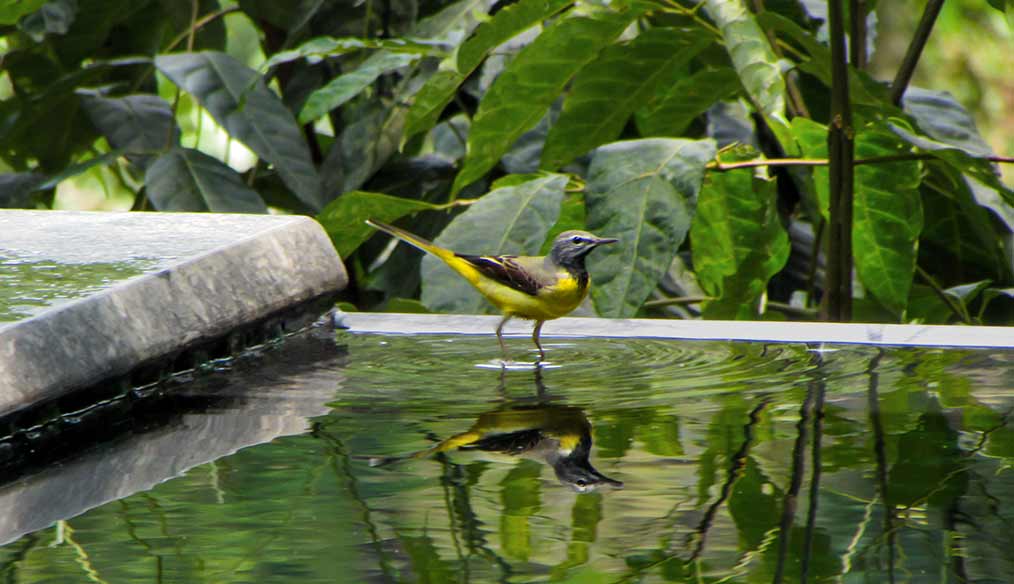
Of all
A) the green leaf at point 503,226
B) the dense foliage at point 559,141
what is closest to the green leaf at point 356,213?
the dense foliage at point 559,141

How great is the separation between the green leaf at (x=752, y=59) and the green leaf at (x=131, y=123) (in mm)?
1509

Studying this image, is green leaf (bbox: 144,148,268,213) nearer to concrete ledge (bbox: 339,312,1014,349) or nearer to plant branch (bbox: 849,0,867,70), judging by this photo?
concrete ledge (bbox: 339,312,1014,349)

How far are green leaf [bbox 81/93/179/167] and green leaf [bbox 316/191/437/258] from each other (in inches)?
35.5

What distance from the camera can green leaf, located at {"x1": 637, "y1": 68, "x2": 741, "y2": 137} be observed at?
248 cm

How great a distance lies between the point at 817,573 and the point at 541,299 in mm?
1207

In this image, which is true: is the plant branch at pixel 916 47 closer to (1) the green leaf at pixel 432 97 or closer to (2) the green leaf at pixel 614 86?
(2) the green leaf at pixel 614 86

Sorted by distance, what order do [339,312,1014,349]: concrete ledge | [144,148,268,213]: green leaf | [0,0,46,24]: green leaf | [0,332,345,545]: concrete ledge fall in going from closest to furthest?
[0,332,345,545]: concrete ledge → [339,312,1014,349]: concrete ledge → [0,0,46,24]: green leaf → [144,148,268,213]: green leaf

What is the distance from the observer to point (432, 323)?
218cm

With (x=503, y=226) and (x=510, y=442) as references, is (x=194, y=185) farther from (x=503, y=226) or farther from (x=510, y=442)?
(x=510, y=442)

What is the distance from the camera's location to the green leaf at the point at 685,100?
2.48 metres

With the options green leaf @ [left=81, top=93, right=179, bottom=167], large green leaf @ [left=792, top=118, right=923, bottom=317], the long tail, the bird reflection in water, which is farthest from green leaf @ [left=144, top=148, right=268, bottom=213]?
the bird reflection in water

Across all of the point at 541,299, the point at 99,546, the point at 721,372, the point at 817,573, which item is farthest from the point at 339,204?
the point at 817,573

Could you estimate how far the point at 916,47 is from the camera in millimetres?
2463

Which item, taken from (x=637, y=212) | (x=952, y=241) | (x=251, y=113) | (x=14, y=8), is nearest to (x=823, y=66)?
(x=637, y=212)
